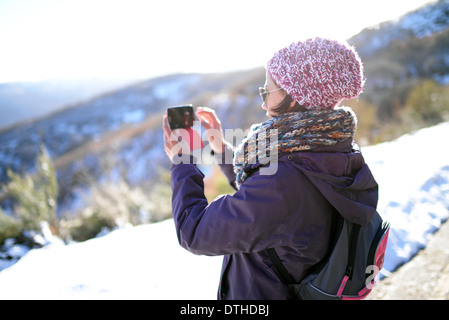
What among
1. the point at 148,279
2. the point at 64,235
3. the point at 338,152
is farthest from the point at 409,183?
the point at 64,235

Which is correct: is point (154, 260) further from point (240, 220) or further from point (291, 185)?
point (291, 185)

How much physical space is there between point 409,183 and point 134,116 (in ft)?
118

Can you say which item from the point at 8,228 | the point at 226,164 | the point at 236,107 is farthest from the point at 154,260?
the point at 236,107

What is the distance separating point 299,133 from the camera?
1.03 m

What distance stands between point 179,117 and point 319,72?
658 mm

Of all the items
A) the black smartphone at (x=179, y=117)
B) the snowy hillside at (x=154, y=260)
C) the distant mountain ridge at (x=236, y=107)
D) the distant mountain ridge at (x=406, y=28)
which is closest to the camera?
the black smartphone at (x=179, y=117)

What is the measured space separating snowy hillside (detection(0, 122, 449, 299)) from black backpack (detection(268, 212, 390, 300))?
4.24 ft

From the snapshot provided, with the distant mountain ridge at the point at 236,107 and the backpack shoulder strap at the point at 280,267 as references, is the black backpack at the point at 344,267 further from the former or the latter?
the distant mountain ridge at the point at 236,107

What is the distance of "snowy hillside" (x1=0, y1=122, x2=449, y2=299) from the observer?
2.25 metres

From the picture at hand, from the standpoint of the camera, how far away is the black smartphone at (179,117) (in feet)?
4.23

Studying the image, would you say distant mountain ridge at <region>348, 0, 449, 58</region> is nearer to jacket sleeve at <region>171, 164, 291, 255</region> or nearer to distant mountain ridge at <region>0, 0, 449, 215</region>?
distant mountain ridge at <region>0, 0, 449, 215</region>

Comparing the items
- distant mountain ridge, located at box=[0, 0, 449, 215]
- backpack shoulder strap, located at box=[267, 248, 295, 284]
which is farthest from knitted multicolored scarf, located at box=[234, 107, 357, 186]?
distant mountain ridge, located at box=[0, 0, 449, 215]

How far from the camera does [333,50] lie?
1.03m

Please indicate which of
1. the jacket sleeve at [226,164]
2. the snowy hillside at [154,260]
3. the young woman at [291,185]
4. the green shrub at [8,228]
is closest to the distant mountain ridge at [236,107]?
the green shrub at [8,228]
